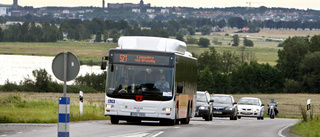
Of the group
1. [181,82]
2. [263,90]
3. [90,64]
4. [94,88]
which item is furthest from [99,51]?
[181,82]

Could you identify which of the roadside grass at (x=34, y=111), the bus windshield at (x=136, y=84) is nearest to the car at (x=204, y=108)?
the roadside grass at (x=34, y=111)

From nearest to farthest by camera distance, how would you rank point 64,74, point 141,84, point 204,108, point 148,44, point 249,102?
1. point 64,74
2. point 141,84
3. point 148,44
4. point 204,108
5. point 249,102

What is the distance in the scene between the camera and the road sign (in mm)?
14547

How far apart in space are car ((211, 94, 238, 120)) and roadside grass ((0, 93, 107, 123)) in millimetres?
6267

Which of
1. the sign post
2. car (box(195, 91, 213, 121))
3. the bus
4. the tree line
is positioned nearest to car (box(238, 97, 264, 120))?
car (box(195, 91, 213, 121))

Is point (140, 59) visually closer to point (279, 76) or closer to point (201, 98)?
point (201, 98)

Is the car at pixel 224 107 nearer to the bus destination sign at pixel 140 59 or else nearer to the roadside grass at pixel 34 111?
the roadside grass at pixel 34 111

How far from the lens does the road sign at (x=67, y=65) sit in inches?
573

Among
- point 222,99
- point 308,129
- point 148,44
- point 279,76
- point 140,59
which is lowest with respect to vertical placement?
point 308,129

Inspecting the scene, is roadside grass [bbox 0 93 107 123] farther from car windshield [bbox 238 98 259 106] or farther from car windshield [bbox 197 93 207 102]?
car windshield [bbox 238 98 259 106]

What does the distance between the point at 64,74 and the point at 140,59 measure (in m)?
7.78

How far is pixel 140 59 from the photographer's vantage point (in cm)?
2217

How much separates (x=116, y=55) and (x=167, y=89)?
2.06 m

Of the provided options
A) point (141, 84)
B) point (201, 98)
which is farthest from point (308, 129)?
point (201, 98)
